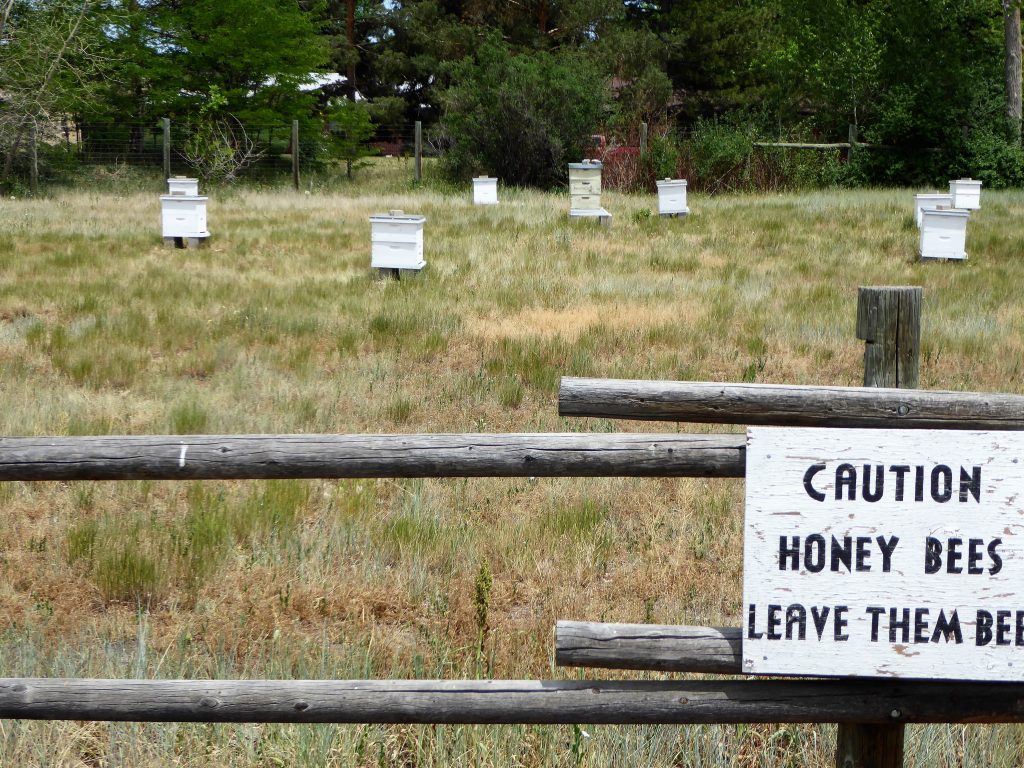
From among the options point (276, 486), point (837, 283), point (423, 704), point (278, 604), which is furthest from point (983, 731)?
point (837, 283)

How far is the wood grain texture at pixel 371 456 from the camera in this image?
3.12 metres

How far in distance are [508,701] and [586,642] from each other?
264mm

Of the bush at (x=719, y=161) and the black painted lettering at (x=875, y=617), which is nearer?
the black painted lettering at (x=875, y=617)

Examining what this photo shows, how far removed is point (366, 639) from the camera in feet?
14.2

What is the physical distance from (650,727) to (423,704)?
96 centimetres

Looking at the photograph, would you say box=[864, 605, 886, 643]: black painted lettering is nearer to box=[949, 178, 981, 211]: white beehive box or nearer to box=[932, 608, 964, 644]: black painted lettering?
box=[932, 608, 964, 644]: black painted lettering

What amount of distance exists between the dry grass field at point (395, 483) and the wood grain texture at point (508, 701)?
0.49 metres

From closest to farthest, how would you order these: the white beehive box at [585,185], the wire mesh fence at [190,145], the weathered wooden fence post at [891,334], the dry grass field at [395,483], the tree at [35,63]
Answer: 1. the weathered wooden fence post at [891,334]
2. the dry grass field at [395,483]
3. the white beehive box at [585,185]
4. the tree at [35,63]
5. the wire mesh fence at [190,145]

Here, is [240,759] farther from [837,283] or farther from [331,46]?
[331,46]

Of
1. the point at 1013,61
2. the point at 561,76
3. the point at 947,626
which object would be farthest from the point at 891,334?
the point at 1013,61

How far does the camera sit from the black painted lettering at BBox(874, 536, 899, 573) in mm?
2730

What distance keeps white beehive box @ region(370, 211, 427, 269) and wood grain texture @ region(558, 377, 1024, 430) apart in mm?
10482

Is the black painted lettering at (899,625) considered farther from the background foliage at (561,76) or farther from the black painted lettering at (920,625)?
the background foliage at (561,76)

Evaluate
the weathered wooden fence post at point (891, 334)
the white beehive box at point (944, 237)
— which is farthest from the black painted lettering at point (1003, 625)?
the white beehive box at point (944, 237)
